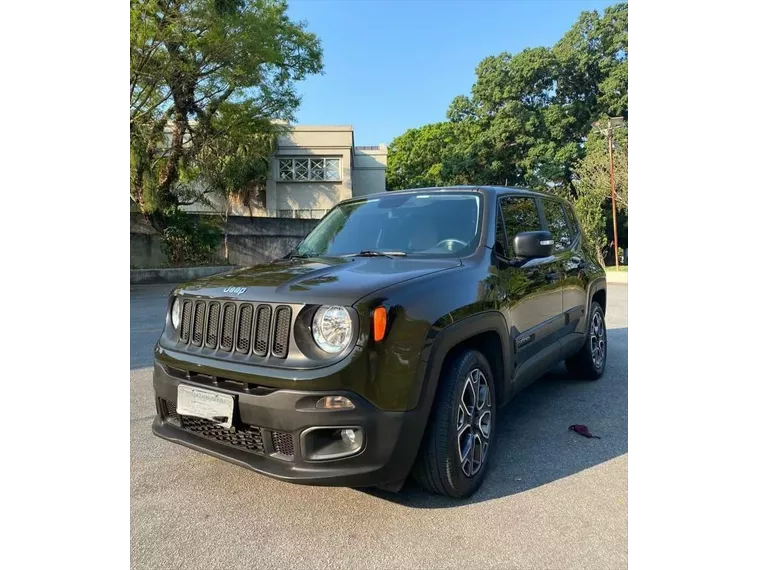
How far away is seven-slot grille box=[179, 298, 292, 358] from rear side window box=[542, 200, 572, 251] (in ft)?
9.50

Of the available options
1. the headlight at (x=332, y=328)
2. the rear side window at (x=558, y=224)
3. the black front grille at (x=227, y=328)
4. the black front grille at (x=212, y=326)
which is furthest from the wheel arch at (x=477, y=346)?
the rear side window at (x=558, y=224)

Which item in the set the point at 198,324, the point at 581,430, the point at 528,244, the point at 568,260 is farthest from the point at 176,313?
the point at 568,260

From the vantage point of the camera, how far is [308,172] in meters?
29.4

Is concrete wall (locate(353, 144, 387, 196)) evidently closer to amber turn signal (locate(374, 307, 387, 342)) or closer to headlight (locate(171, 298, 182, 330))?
headlight (locate(171, 298, 182, 330))

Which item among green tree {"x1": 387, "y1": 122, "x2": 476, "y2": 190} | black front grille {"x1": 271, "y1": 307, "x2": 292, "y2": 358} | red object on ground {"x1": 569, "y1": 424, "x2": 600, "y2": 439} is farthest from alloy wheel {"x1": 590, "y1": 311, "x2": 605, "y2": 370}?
green tree {"x1": 387, "y1": 122, "x2": 476, "y2": 190}

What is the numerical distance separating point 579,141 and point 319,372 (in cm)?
3170

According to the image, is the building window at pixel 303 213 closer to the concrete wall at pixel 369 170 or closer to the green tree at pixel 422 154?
the concrete wall at pixel 369 170

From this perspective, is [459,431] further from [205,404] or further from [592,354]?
[592,354]

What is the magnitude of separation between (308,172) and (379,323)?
2853 centimetres

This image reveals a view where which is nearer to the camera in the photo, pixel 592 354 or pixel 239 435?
pixel 239 435

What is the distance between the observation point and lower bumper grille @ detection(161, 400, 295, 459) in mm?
2162
